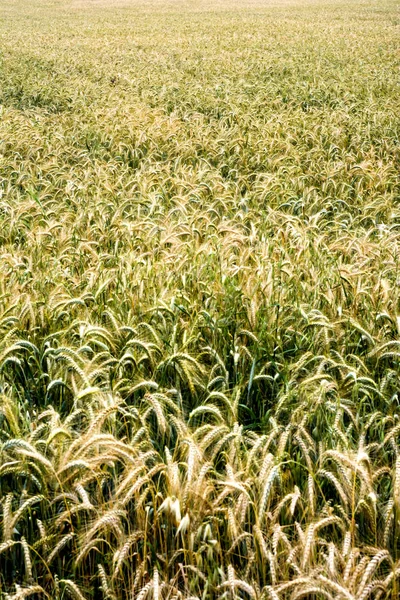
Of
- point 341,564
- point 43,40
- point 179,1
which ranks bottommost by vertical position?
point 341,564

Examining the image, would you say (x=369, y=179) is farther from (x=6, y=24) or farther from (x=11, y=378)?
(x=6, y=24)

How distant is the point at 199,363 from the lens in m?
3.20

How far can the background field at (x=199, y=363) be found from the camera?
218 cm

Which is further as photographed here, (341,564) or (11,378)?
(11,378)

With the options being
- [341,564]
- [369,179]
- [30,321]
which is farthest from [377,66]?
[341,564]

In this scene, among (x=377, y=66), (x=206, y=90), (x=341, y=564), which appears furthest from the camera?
(x=377, y=66)

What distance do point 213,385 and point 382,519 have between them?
3.51 ft

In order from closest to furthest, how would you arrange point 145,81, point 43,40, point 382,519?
point 382,519 < point 145,81 < point 43,40

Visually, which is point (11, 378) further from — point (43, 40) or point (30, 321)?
point (43, 40)

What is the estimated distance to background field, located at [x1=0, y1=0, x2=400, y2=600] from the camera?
→ 2.18 m

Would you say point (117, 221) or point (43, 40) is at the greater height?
point (43, 40)

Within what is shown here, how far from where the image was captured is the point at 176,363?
3.08m

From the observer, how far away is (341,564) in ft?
6.93

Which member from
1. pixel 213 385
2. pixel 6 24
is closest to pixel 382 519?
pixel 213 385
